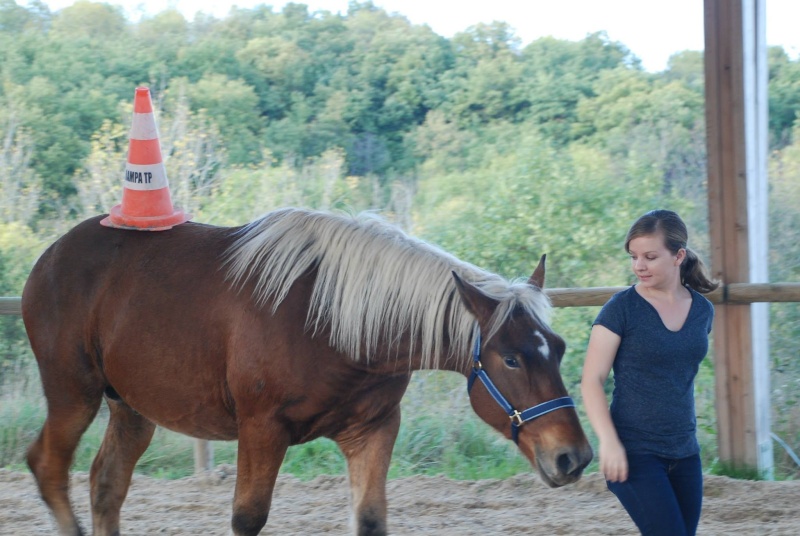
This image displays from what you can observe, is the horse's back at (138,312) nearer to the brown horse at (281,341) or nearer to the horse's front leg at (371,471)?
the brown horse at (281,341)

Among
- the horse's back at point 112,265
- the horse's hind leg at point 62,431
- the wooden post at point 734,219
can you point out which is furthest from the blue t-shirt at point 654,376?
the wooden post at point 734,219

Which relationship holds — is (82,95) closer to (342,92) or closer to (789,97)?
(342,92)

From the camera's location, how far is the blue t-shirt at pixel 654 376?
2258mm

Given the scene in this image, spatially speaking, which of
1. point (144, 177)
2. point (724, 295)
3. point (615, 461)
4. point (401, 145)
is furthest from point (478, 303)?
point (401, 145)

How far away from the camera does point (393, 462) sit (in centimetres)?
532

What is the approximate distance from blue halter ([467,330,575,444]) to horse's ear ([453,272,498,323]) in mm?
70

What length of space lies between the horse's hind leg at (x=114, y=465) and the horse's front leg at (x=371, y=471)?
3.73 feet

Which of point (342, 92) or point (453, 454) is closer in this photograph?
point (453, 454)

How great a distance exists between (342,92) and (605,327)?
1395cm

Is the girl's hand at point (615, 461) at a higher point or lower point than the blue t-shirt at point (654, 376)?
lower

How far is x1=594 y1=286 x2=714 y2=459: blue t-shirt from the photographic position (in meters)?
2.26

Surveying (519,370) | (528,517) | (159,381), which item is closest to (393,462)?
(528,517)

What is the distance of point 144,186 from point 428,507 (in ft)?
7.24

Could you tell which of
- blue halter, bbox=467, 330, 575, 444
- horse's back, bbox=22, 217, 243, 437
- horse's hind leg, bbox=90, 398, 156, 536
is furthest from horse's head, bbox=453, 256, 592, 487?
horse's hind leg, bbox=90, 398, 156, 536
